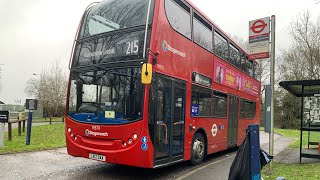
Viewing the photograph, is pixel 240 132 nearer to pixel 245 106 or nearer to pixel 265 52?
pixel 245 106

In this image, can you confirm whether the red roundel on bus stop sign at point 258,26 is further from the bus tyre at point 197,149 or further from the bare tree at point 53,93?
the bare tree at point 53,93

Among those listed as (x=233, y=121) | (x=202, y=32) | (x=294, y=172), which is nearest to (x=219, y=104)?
(x=233, y=121)

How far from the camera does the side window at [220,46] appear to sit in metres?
10.3

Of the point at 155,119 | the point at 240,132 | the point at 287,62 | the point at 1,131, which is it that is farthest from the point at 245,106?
the point at 287,62

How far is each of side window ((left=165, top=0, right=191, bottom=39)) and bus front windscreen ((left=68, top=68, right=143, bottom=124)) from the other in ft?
5.95

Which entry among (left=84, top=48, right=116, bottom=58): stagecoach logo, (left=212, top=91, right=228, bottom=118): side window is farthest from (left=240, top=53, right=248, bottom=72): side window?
(left=84, top=48, right=116, bottom=58): stagecoach logo

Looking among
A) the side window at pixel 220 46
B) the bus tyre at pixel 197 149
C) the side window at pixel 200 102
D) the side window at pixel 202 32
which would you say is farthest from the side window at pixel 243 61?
the bus tyre at pixel 197 149

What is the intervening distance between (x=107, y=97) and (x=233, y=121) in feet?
21.0

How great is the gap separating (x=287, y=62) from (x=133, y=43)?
1260 inches

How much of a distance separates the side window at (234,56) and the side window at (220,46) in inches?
22.3

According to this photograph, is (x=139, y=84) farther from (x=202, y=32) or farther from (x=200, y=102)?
(x=202, y=32)

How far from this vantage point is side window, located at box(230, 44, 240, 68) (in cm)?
1182

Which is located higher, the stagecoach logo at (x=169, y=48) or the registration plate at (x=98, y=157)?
the stagecoach logo at (x=169, y=48)

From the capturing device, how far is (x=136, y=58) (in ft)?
22.1
